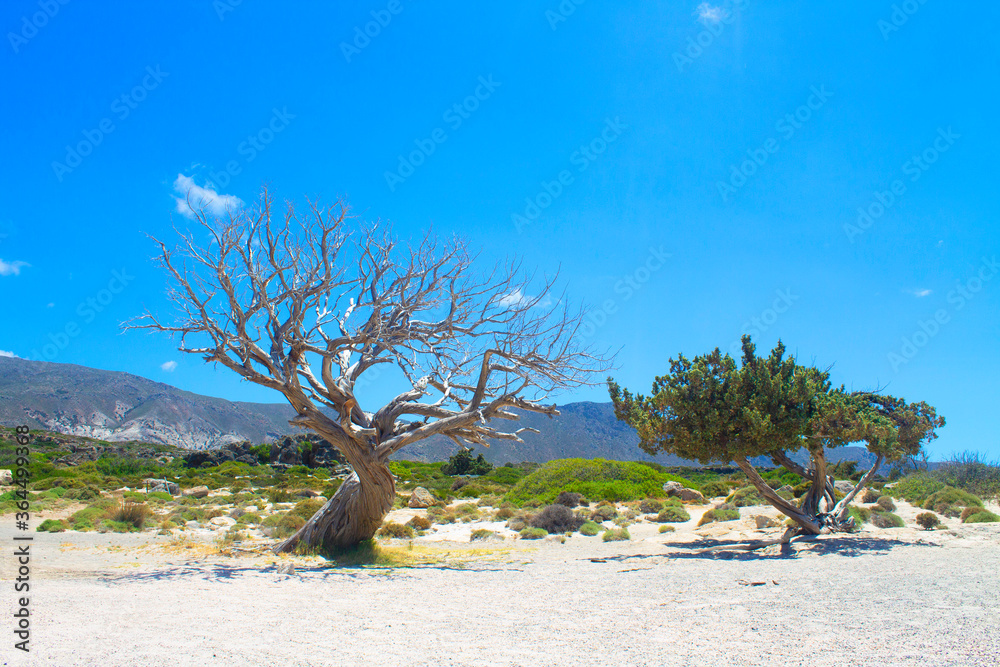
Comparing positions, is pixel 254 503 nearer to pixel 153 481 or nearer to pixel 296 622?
pixel 153 481

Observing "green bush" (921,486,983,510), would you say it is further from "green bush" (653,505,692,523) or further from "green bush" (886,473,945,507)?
"green bush" (653,505,692,523)

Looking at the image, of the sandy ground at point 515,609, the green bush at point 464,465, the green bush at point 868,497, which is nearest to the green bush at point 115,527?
the sandy ground at point 515,609

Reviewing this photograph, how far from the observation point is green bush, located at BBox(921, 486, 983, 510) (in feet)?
58.0

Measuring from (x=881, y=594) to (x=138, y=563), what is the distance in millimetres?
10745

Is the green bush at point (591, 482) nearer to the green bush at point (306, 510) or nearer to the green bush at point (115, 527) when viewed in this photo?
the green bush at point (306, 510)

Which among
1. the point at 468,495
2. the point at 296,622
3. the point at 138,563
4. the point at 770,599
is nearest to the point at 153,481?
the point at 468,495

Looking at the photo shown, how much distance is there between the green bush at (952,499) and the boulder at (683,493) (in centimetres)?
811

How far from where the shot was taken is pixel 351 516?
10.9 metres

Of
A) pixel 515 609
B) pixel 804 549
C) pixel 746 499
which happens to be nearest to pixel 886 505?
pixel 746 499

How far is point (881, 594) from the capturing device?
6.57 meters

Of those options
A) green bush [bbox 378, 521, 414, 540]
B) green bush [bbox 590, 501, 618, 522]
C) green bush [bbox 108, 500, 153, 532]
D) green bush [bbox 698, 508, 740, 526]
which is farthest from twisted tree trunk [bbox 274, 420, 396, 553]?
green bush [bbox 698, 508, 740, 526]

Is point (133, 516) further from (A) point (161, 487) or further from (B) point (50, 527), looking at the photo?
(A) point (161, 487)

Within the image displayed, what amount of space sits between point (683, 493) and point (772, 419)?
14.8 metres

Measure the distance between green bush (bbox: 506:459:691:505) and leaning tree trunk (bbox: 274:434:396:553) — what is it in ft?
43.2
